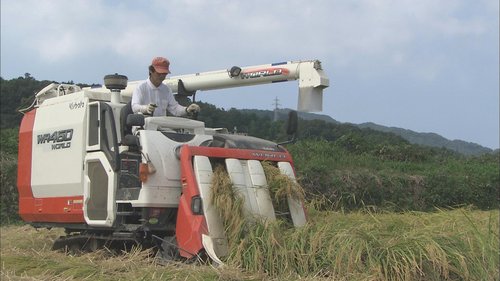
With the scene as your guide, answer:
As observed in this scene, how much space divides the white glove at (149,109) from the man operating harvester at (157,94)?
0.41 ft

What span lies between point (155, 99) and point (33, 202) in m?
2.39

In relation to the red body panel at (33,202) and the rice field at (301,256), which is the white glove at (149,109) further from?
the red body panel at (33,202)

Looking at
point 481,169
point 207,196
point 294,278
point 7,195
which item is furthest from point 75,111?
point 481,169

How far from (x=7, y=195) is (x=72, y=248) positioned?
7104 millimetres

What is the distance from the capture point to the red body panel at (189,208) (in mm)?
6031

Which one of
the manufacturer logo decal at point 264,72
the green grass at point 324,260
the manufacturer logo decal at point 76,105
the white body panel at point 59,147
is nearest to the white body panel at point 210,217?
the green grass at point 324,260

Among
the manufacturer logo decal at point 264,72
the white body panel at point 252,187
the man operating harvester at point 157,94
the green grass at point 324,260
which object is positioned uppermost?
the manufacturer logo decal at point 264,72

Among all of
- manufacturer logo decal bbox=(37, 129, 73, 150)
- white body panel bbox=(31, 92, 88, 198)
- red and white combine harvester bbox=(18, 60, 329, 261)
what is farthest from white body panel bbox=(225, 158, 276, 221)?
manufacturer logo decal bbox=(37, 129, 73, 150)

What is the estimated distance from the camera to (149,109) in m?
6.88

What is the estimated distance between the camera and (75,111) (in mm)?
7605

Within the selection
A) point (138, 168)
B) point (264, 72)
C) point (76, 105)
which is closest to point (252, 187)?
point (138, 168)

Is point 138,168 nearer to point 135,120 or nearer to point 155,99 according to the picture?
point 135,120

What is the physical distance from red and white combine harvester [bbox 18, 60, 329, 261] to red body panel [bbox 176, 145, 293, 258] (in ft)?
0.03

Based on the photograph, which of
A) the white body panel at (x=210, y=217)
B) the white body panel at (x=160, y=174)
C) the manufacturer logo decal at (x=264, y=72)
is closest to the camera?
the white body panel at (x=210, y=217)
